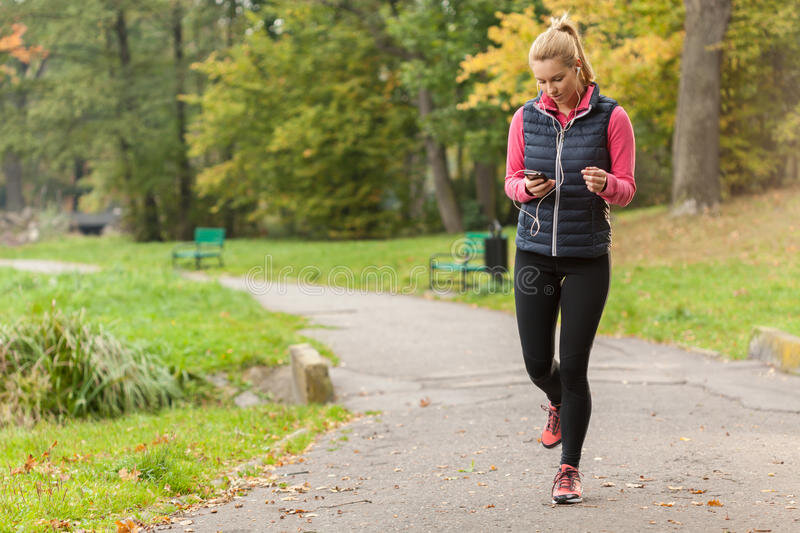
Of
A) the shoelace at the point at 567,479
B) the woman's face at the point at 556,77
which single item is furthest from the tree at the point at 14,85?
the shoelace at the point at 567,479

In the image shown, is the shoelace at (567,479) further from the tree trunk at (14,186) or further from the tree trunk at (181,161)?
the tree trunk at (14,186)

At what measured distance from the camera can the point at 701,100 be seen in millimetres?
16078

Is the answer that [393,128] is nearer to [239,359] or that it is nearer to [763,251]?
[763,251]

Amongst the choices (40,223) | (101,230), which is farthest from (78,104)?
(101,230)

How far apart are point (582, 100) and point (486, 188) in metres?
25.0

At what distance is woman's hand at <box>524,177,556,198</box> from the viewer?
154 inches

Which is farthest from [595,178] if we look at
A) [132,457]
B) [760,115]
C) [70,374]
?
[760,115]

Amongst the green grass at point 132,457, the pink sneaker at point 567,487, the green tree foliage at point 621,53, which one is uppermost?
the green tree foliage at point 621,53

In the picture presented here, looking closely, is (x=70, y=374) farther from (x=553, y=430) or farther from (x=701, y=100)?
(x=701, y=100)

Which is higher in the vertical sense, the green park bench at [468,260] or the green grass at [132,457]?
the green park bench at [468,260]

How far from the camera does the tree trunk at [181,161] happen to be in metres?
34.4

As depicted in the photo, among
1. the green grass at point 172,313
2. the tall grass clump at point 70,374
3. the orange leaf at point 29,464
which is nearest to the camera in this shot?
the orange leaf at point 29,464

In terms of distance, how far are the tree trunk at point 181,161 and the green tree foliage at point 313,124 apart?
341 cm

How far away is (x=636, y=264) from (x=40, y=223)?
3015 cm
